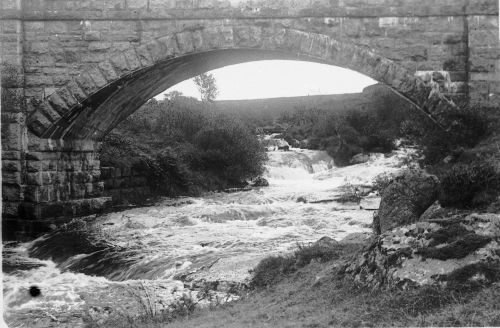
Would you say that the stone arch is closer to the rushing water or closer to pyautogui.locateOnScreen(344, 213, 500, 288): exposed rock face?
the rushing water

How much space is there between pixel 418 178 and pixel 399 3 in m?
5.48

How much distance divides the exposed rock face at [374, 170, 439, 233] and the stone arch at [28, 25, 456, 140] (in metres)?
4.06

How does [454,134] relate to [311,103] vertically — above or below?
below

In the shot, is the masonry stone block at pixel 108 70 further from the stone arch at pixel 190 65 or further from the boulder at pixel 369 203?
the boulder at pixel 369 203

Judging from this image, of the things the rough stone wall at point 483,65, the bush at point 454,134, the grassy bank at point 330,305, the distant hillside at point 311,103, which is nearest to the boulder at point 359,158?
the distant hillside at point 311,103

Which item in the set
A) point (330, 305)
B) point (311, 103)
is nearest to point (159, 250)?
point (330, 305)

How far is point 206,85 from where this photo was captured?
49844mm

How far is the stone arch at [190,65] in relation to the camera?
35.3ft

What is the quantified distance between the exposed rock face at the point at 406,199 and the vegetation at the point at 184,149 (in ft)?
40.2

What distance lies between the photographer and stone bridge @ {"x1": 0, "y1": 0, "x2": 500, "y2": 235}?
35.2 ft

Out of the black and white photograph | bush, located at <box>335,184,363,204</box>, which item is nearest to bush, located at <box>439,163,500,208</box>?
the black and white photograph

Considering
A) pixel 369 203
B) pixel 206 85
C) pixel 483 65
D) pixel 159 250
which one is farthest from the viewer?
pixel 206 85

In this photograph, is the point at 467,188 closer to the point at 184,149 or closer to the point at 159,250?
the point at 159,250

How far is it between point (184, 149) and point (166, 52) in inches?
379
